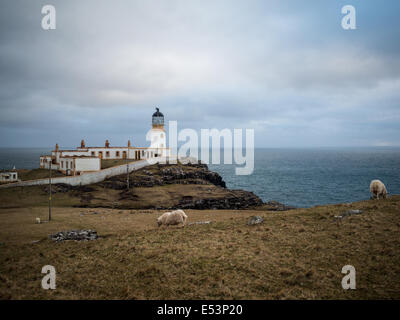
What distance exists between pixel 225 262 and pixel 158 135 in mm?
60708

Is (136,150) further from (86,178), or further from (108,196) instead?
(108,196)

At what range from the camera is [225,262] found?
11.5m

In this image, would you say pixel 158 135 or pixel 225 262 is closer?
pixel 225 262

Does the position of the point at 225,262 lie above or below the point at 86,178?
below

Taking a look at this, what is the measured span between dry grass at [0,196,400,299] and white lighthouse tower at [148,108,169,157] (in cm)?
5270

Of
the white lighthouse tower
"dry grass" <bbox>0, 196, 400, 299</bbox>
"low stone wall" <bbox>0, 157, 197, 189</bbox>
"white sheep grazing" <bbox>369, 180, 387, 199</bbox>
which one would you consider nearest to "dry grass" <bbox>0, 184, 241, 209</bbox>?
"low stone wall" <bbox>0, 157, 197, 189</bbox>

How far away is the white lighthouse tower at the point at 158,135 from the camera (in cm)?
6894

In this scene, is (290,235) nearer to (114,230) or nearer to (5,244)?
(114,230)

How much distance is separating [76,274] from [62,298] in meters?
2.18

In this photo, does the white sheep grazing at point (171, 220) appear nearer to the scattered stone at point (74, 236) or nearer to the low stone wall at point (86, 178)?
the scattered stone at point (74, 236)

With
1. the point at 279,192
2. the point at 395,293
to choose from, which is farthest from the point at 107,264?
the point at 279,192

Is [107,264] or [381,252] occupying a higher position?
[381,252]

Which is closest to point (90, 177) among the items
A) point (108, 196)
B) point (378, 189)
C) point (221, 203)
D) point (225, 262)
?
point (108, 196)

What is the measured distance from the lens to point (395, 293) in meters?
8.34
